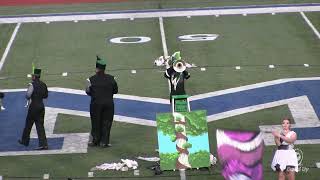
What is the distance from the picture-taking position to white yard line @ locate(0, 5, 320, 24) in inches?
1152

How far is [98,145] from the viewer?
680 inches

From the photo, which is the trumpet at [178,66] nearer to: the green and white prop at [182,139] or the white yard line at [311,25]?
the green and white prop at [182,139]

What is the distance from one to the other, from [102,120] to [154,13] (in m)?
13.1

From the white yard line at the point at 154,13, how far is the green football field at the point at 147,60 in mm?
562

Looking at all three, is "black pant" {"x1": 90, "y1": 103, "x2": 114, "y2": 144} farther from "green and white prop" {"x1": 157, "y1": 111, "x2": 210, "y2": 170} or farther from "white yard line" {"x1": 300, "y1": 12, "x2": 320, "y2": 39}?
"white yard line" {"x1": 300, "y1": 12, "x2": 320, "y2": 39}

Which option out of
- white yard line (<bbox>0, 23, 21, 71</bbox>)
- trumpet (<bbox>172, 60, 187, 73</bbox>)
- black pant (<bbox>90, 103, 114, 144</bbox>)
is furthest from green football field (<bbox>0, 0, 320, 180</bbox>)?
trumpet (<bbox>172, 60, 187, 73</bbox>)

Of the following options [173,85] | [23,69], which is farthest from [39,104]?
[23,69]

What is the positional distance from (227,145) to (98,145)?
4.95m

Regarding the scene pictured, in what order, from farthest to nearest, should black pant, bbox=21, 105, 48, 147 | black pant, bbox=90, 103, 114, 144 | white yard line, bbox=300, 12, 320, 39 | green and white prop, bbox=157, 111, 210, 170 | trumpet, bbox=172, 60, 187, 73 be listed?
white yard line, bbox=300, 12, 320, 39
black pant, bbox=90, 103, 114, 144
black pant, bbox=21, 105, 48, 147
trumpet, bbox=172, 60, 187, 73
green and white prop, bbox=157, 111, 210, 170

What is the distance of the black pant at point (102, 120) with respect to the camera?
17.0 metres

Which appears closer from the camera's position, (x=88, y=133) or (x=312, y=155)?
(x=312, y=155)

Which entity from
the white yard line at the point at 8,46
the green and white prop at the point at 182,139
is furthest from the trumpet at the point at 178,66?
the white yard line at the point at 8,46

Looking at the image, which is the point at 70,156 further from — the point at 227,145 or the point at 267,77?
the point at 267,77

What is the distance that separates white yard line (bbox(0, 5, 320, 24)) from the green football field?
56cm
